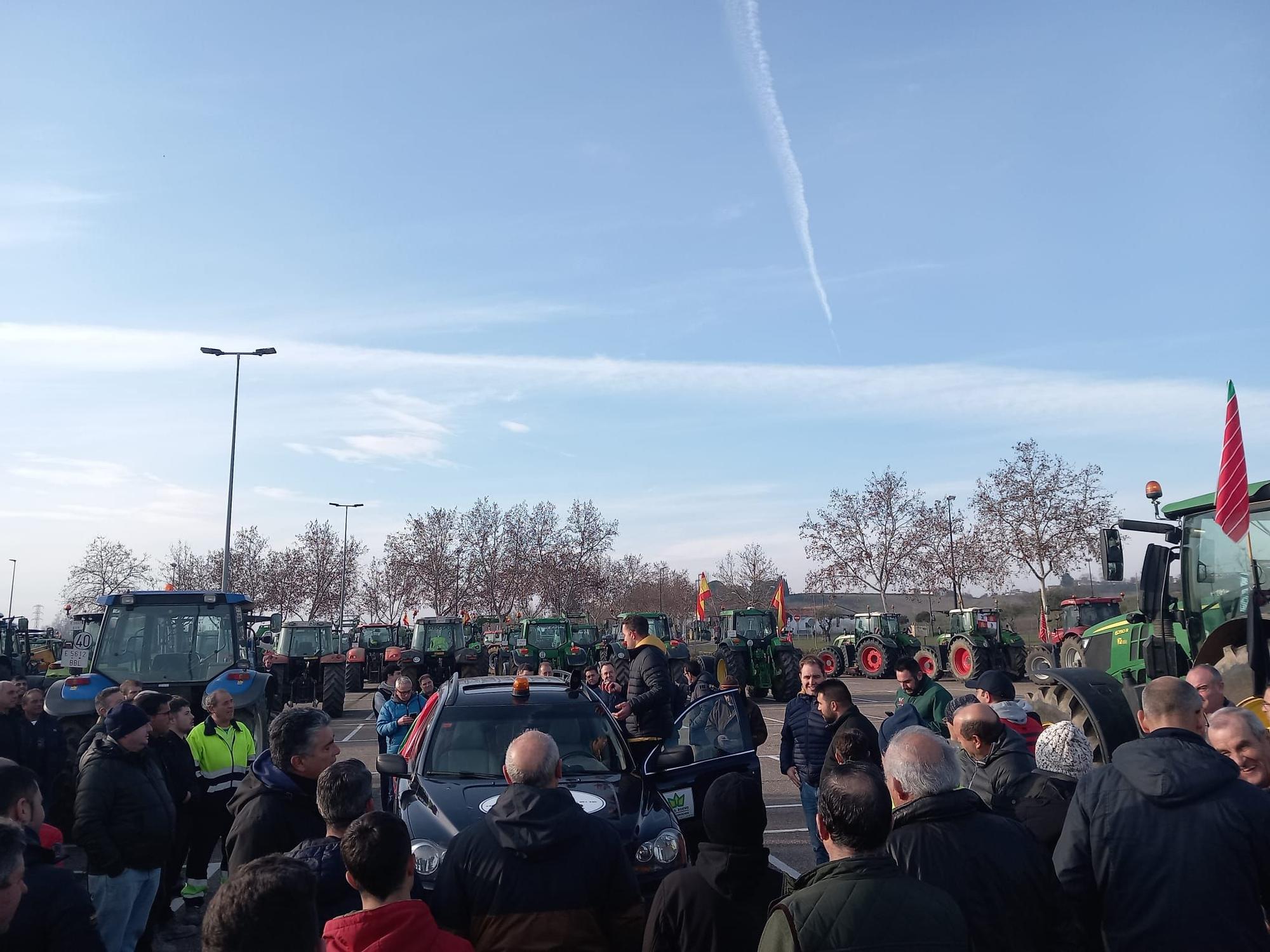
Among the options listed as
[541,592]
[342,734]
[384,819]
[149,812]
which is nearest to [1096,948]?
[384,819]

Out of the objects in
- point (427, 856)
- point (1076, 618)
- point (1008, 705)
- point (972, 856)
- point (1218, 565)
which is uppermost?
point (1218, 565)

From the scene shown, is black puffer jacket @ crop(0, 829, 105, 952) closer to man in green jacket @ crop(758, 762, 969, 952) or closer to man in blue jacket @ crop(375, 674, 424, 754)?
man in green jacket @ crop(758, 762, 969, 952)

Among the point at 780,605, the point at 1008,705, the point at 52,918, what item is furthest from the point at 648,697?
the point at 780,605

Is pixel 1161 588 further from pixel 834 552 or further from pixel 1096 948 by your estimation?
pixel 834 552

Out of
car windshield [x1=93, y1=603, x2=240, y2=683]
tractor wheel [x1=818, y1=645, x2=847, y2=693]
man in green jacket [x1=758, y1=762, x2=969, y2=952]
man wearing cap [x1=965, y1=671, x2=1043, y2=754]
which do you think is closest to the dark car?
man wearing cap [x1=965, y1=671, x2=1043, y2=754]

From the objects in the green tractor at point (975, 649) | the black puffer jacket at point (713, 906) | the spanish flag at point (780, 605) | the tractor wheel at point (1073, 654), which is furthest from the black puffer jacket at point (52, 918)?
the spanish flag at point (780, 605)

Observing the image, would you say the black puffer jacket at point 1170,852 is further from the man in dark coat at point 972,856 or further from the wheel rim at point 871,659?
the wheel rim at point 871,659

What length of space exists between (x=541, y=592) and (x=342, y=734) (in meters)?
35.4

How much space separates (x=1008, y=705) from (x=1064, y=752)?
1336 millimetres

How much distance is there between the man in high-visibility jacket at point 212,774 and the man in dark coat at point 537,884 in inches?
172

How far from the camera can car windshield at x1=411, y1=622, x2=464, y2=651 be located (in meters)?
29.3

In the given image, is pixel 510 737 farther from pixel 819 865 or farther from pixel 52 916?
pixel 52 916

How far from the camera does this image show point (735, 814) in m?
3.02

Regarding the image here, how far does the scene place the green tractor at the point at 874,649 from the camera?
2953 centimetres
